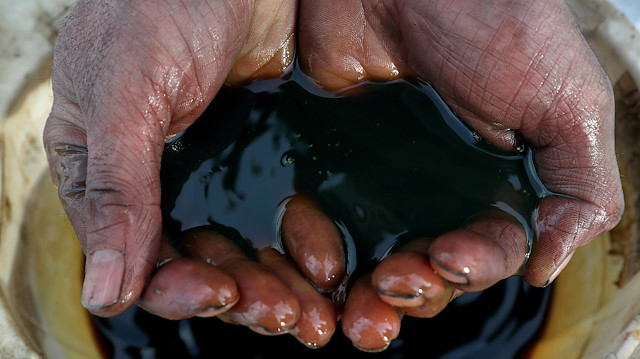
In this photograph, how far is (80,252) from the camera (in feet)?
5.25

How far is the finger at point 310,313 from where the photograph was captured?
1.08 metres

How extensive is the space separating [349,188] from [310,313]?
43 centimetres

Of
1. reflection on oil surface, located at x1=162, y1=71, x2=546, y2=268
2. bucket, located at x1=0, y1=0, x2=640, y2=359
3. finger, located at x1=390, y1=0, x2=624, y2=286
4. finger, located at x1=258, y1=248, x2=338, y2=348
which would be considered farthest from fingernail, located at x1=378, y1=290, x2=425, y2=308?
bucket, located at x1=0, y1=0, x2=640, y2=359

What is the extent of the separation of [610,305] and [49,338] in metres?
1.51

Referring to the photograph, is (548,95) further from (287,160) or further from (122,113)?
(122,113)

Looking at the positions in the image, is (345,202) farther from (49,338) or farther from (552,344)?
(49,338)

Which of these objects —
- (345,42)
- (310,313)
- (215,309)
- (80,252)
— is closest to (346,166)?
(345,42)

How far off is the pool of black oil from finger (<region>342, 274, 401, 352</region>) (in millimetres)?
241

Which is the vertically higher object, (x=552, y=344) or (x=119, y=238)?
A: (x=119, y=238)

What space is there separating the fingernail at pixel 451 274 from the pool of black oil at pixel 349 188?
309 mm

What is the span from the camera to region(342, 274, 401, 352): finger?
105cm

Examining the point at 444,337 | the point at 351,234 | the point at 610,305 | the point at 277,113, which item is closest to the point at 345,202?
the point at 351,234

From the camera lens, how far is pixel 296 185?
1.42 meters

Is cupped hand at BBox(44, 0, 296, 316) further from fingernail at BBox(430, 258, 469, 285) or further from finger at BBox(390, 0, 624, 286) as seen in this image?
finger at BBox(390, 0, 624, 286)
